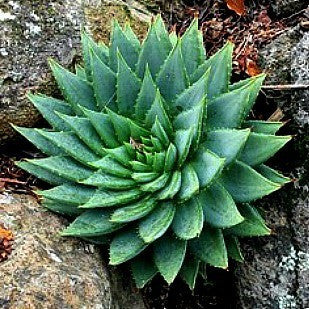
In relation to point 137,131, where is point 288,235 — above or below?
below

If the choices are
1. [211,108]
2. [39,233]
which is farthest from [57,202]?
[211,108]

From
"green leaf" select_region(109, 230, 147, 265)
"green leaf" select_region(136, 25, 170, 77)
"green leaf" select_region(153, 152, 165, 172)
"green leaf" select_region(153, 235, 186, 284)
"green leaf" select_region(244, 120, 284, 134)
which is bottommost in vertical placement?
"green leaf" select_region(153, 235, 186, 284)

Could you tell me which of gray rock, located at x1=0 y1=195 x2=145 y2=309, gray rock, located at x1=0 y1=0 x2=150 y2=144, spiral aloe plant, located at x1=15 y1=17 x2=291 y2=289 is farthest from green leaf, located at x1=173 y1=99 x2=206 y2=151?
gray rock, located at x1=0 y1=0 x2=150 y2=144

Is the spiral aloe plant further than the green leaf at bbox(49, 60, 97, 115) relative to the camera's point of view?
No

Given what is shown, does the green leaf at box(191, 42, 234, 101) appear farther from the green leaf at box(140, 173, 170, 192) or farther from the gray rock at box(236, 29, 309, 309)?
the gray rock at box(236, 29, 309, 309)

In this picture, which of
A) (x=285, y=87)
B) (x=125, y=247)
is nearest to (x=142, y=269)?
(x=125, y=247)

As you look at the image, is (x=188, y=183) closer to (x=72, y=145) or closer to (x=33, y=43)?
(x=72, y=145)

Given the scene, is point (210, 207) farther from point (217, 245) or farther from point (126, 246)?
point (126, 246)
